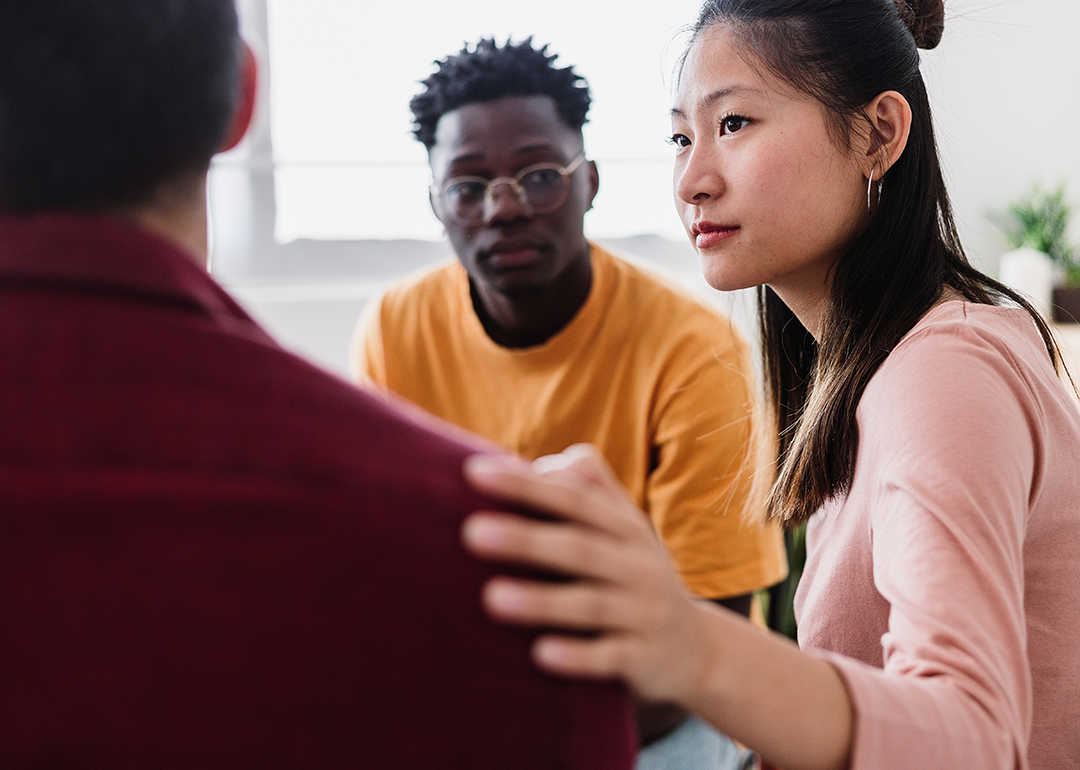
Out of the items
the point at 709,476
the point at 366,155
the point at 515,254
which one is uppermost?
the point at 366,155

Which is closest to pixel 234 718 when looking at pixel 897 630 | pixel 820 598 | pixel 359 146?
pixel 897 630

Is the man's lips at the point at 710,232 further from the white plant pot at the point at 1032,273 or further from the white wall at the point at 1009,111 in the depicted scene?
the white wall at the point at 1009,111

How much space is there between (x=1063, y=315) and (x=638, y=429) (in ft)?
8.30

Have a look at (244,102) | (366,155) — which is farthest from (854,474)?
(366,155)

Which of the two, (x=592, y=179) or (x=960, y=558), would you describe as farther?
(x=592, y=179)

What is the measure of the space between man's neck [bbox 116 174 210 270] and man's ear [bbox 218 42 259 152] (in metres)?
0.03

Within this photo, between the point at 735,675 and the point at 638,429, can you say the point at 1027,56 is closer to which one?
the point at 638,429

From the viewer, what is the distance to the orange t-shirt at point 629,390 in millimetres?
1477

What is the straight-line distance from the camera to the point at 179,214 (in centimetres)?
49

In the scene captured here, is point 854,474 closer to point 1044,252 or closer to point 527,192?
point 527,192

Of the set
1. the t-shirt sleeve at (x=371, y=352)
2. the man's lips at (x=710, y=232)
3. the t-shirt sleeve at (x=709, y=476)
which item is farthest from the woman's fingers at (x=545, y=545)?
the t-shirt sleeve at (x=371, y=352)

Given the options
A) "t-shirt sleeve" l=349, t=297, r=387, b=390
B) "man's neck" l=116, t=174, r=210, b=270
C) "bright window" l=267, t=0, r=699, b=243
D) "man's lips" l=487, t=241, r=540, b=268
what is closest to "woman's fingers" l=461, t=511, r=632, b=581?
"man's neck" l=116, t=174, r=210, b=270

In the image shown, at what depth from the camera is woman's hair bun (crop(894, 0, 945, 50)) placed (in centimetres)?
108

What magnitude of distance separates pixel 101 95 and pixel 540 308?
1.21 meters
